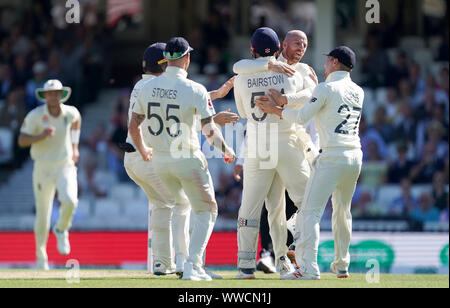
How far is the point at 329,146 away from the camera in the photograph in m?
10.4

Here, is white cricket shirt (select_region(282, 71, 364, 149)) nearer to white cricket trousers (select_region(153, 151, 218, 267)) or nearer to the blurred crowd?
white cricket trousers (select_region(153, 151, 218, 267))

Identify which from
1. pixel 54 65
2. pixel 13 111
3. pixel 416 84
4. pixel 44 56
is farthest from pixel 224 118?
pixel 44 56

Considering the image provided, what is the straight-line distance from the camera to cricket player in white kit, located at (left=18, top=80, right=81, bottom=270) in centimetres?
1470

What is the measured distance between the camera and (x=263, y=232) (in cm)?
1264

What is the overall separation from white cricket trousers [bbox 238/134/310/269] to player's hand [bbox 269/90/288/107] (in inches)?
15.3

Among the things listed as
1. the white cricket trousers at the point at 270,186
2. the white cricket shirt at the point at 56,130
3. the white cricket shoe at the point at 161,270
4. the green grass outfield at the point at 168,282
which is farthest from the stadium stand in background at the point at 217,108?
the white cricket shoe at the point at 161,270

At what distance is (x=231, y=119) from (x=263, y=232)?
2341mm

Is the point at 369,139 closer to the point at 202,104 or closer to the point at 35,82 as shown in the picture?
the point at 35,82

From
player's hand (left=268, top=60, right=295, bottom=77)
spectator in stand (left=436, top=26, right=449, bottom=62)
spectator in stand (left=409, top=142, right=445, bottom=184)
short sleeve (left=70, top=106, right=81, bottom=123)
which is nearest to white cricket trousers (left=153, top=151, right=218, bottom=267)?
player's hand (left=268, top=60, right=295, bottom=77)

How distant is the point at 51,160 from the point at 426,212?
24.3ft

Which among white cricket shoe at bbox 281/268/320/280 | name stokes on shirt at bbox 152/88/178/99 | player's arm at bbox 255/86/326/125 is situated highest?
name stokes on shirt at bbox 152/88/178/99

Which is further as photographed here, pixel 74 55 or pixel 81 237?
pixel 74 55
